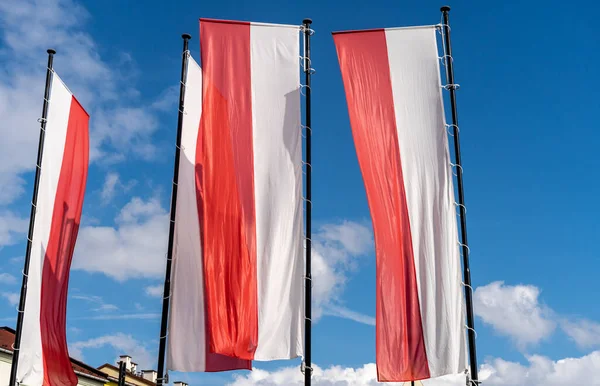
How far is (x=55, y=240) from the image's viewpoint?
1992 centimetres

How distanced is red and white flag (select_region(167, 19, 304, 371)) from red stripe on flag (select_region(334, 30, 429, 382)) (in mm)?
1663

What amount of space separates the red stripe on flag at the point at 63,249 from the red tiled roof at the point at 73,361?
1857 centimetres

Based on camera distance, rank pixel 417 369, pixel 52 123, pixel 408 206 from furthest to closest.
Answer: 1. pixel 52 123
2. pixel 408 206
3. pixel 417 369

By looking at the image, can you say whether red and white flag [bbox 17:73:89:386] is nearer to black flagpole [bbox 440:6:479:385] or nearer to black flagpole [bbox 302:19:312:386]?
black flagpole [bbox 302:19:312:386]

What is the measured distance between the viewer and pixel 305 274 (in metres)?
16.4

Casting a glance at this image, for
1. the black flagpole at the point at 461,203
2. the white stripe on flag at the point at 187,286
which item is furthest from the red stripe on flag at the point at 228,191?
the black flagpole at the point at 461,203

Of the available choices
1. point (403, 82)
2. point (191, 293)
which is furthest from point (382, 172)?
point (191, 293)

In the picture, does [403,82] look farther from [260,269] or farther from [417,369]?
[417,369]

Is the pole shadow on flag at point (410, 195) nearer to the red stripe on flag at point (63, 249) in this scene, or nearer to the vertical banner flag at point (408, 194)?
the vertical banner flag at point (408, 194)

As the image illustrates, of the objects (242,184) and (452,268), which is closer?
(452,268)

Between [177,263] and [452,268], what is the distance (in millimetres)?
6510

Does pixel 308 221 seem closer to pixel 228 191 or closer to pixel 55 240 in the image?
pixel 228 191

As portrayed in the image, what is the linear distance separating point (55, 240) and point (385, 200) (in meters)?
9.84

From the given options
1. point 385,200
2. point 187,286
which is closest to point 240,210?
point 187,286
